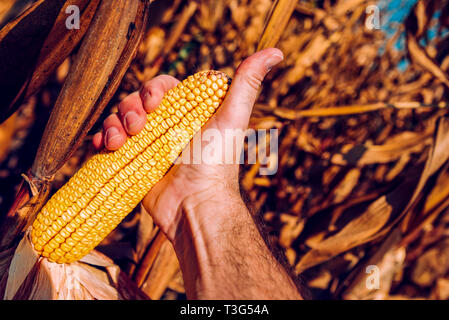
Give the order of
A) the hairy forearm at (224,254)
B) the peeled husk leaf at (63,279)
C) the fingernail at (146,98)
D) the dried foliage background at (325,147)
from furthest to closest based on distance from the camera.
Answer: the dried foliage background at (325,147) → the fingernail at (146,98) → the peeled husk leaf at (63,279) → the hairy forearm at (224,254)

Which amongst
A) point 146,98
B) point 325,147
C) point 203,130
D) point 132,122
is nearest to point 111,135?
point 132,122

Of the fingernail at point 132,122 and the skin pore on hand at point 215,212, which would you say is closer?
the skin pore on hand at point 215,212

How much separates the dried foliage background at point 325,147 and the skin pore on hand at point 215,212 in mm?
284

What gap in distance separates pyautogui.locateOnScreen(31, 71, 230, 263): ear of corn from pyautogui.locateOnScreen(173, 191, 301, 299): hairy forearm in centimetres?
25

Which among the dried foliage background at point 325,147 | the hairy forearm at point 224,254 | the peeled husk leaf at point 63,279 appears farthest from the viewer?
the dried foliage background at point 325,147

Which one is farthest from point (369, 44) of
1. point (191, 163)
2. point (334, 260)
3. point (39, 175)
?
point (39, 175)

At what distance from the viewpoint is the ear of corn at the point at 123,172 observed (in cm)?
102

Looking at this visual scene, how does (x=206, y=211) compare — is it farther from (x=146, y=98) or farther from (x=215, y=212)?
(x=146, y=98)

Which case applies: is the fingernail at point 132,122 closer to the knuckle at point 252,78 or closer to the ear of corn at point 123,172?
the ear of corn at point 123,172

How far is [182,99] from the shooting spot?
3.29 ft

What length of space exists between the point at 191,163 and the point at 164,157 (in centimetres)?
23

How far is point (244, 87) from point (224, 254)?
640 millimetres

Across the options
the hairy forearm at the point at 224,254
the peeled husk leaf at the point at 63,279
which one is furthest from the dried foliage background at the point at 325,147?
the hairy forearm at the point at 224,254

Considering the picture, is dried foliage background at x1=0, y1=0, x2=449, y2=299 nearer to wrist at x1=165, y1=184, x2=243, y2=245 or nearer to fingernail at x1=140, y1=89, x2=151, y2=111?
wrist at x1=165, y1=184, x2=243, y2=245
